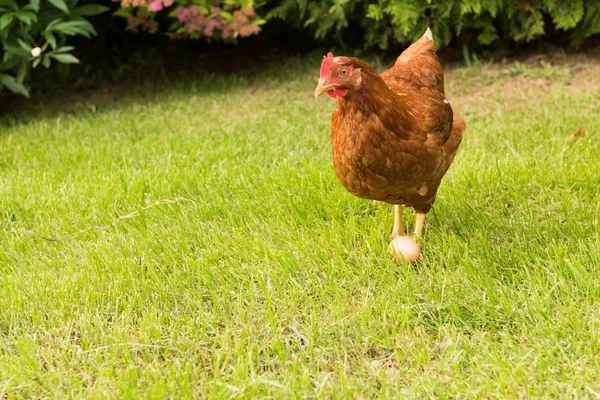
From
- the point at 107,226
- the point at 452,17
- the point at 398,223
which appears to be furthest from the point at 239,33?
the point at 398,223

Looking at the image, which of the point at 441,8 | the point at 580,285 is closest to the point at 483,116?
the point at 441,8

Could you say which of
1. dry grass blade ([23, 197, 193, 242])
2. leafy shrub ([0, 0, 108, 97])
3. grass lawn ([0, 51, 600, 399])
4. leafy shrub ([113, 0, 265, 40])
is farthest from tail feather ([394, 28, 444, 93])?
leafy shrub ([0, 0, 108, 97])

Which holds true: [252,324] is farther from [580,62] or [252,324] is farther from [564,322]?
[580,62]

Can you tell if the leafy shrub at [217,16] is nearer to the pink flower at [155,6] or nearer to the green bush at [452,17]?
the pink flower at [155,6]

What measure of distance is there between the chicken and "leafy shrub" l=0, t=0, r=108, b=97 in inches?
136

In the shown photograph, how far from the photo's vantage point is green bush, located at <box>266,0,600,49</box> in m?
5.82

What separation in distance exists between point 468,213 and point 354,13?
3.80 m

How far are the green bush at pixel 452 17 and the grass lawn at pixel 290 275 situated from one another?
1425 mm

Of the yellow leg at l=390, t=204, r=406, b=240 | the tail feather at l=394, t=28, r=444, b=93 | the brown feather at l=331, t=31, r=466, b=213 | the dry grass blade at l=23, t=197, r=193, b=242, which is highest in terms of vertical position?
the tail feather at l=394, t=28, r=444, b=93

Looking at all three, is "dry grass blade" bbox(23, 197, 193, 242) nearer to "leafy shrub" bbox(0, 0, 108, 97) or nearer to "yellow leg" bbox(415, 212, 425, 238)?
"yellow leg" bbox(415, 212, 425, 238)

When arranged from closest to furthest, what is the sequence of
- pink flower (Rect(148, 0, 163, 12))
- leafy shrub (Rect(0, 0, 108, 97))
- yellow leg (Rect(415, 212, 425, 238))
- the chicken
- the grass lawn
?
the grass lawn < the chicken < yellow leg (Rect(415, 212, 425, 238)) < leafy shrub (Rect(0, 0, 108, 97)) < pink flower (Rect(148, 0, 163, 12))

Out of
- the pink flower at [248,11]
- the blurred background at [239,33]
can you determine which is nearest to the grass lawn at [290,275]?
the blurred background at [239,33]

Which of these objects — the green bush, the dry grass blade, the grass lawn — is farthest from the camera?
the green bush

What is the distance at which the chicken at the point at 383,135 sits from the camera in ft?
8.50
